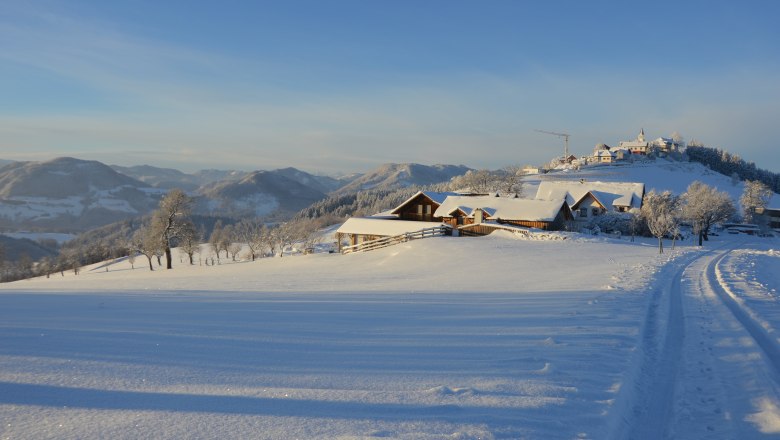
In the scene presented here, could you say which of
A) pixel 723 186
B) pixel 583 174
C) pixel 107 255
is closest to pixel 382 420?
pixel 107 255

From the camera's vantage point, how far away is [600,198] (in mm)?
65500

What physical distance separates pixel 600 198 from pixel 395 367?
65.9m

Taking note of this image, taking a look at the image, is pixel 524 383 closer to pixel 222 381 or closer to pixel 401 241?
pixel 222 381

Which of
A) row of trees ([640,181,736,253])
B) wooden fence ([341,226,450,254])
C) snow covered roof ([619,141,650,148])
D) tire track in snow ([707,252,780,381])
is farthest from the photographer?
snow covered roof ([619,141,650,148])

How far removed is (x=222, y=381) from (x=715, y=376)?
7.57m

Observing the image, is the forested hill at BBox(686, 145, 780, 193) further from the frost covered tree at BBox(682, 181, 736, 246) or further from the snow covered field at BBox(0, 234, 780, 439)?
the snow covered field at BBox(0, 234, 780, 439)

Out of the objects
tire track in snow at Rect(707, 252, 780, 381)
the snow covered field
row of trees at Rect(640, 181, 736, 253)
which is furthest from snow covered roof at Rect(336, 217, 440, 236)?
the snow covered field

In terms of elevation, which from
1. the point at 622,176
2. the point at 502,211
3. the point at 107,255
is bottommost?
the point at 107,255

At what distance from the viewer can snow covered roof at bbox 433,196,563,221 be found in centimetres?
4581

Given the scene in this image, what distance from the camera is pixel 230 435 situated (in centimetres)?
457

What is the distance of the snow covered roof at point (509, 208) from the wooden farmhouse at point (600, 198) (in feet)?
63.4

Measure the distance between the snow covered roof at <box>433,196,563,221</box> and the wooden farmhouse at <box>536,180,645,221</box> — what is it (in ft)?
63.4

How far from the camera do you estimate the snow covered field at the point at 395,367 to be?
16.5 ft

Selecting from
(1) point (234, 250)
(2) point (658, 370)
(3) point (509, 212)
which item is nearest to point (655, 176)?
(3) point (509, 212)
